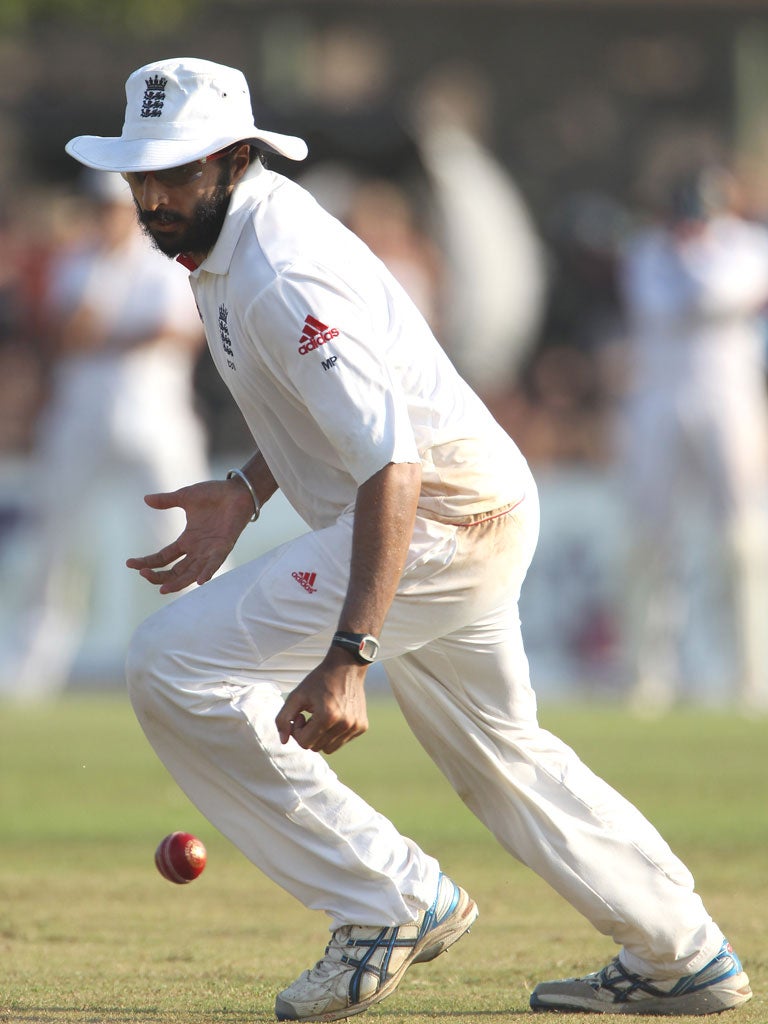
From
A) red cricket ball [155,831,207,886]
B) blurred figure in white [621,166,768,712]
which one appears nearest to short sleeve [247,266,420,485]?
red cricket ball [155,831,207,886]

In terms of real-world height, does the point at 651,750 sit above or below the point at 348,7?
below

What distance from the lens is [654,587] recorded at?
12.8 metres

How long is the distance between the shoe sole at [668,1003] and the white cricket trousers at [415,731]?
74mm

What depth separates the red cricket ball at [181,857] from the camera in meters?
4.97

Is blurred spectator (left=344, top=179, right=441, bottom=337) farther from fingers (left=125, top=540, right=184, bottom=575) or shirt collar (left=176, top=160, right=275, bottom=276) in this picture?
shirt collar (left=176, top=160, right=275, bottom=276)

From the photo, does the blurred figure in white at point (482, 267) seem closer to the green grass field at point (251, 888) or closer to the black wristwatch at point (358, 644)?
the green grass field at point (251, 888)

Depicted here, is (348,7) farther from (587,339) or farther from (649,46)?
(587,339)

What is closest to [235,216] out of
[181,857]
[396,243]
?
[181,857]

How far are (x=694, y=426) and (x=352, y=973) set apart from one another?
28.4ft

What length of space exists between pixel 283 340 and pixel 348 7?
24.7 meters

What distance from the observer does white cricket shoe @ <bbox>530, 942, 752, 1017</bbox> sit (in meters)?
4.59

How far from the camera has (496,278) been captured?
57.2ft

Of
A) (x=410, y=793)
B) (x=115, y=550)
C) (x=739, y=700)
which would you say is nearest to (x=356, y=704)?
(x=410, y=793)

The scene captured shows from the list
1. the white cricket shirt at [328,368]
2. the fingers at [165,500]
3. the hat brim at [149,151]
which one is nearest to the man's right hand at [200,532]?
the fingers at [165,500]
